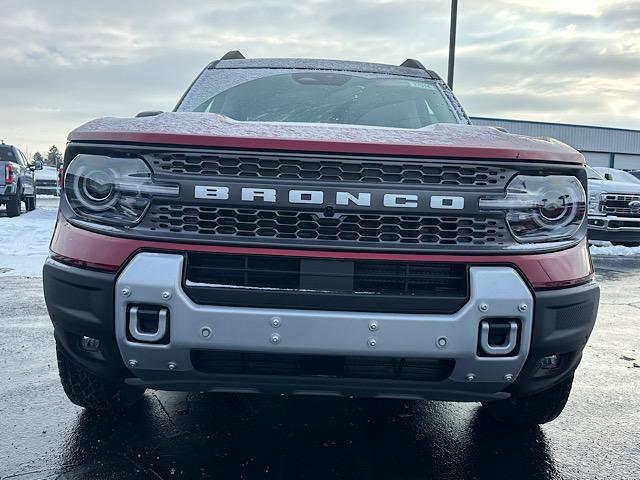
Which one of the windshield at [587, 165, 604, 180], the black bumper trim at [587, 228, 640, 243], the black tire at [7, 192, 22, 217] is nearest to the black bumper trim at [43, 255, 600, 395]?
the black bumper trim at [587, 228, 640, 243]

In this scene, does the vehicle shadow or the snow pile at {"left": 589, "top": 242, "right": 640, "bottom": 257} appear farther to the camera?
the snow pile at {"left": 589, "top": 242, "right": 640, "bottom": 257}

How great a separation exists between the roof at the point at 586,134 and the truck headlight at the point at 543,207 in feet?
126

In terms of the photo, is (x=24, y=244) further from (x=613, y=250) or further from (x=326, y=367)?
(x=613, y=250)

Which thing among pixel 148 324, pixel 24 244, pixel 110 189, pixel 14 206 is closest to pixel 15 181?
pixel 14 206

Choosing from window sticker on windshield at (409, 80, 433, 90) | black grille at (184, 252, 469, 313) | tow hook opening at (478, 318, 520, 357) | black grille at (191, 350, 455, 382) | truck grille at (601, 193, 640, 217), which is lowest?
Answer: truck grille at (601, 193, 640, 217)

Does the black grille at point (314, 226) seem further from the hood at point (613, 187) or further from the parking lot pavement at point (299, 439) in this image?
the hood at point (613, 187)

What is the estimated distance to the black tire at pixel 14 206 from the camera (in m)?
14.4

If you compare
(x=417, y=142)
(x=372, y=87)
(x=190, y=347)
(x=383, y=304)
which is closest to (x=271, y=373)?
(x=190, y=347)

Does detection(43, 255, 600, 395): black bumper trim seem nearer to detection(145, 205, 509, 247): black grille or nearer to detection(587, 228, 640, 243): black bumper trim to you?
detection(145, 205, 509, 247): black grille

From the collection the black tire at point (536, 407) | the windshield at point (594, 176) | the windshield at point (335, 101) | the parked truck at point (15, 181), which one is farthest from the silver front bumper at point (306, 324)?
the parked truck at point (15, 181)

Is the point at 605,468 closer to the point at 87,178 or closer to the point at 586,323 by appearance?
the point at 586,323

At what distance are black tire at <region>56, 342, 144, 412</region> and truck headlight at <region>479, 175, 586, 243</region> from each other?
1759 mm

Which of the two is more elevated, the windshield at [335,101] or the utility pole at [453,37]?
the utility pole at [453,37]

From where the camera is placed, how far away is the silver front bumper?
190 cm
